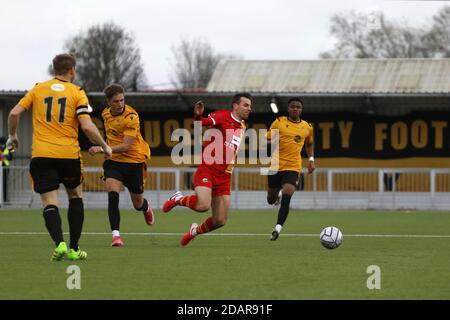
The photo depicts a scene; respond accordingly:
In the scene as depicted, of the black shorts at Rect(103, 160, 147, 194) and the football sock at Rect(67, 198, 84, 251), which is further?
the black shorts at Rect(103, 160, 147, 194)

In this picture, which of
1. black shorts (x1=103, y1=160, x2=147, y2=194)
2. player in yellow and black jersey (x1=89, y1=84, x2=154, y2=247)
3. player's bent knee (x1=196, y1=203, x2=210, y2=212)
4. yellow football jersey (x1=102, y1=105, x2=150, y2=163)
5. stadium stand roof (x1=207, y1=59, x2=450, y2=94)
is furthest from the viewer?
stadium stand roof (x1=207, y1=59, x2=450, y2=94)

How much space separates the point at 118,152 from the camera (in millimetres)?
14906

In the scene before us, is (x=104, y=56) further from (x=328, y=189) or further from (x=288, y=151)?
(x=288, y=151)

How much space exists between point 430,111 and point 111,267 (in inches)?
958

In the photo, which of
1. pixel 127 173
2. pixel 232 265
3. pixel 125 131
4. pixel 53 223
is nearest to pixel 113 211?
pixel 127 173

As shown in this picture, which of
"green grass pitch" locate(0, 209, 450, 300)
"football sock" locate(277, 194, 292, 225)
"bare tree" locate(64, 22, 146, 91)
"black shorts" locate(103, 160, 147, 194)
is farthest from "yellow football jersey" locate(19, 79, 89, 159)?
"bare tree" locate(64, 22, 146, 91)

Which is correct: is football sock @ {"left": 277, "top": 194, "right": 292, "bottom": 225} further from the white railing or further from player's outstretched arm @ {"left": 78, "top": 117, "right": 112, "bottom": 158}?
the white railing

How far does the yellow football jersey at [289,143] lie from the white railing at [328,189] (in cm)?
1309

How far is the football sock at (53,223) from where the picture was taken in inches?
470

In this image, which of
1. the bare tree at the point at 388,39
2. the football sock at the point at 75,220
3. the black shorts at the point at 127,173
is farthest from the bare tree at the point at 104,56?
the football sock at the point at 75,220

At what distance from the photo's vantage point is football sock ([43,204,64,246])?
11.9 meters

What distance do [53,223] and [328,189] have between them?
1983cm

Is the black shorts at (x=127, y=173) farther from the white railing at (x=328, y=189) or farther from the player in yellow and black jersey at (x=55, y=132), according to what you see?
the white railing at (x=328, y=189)
